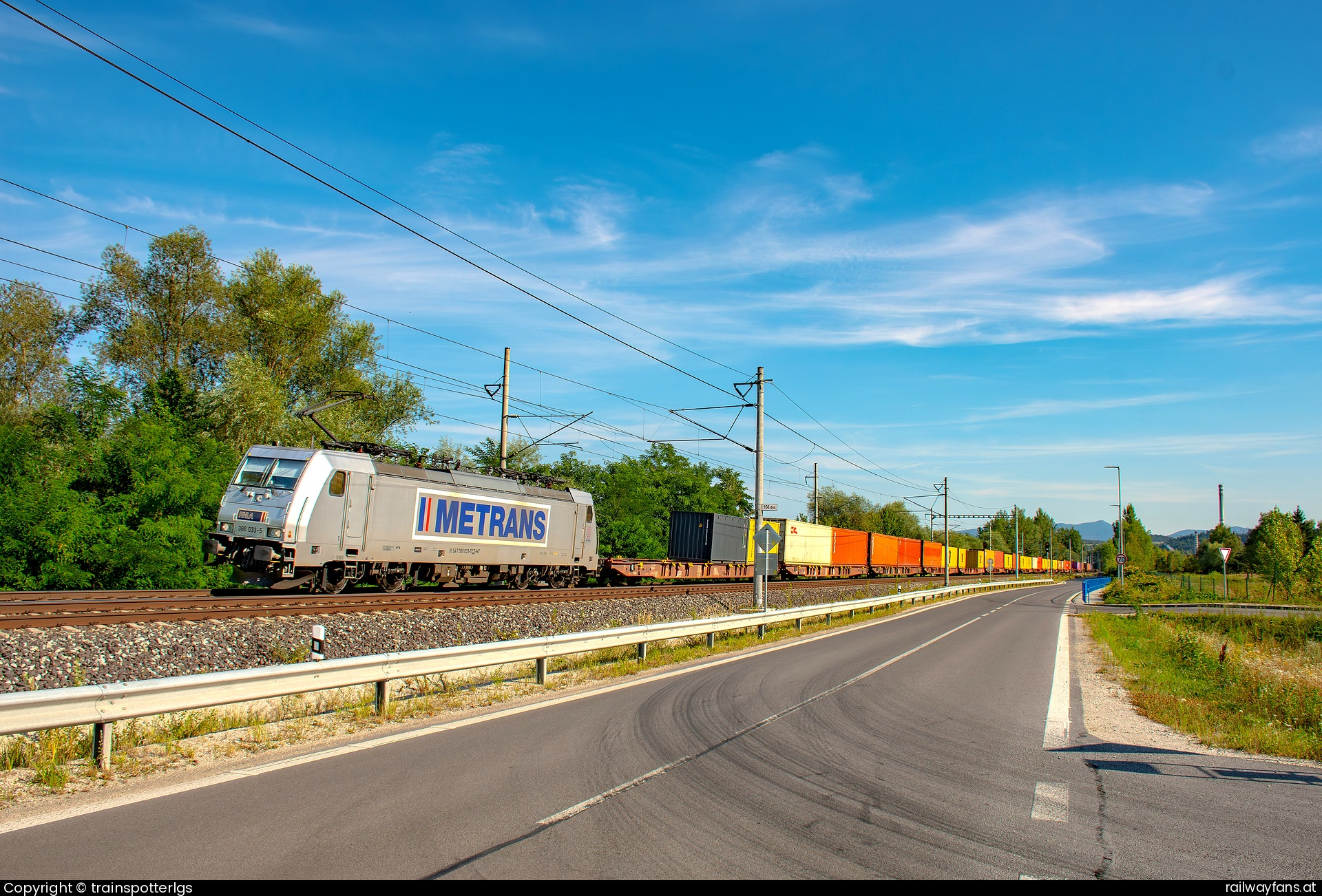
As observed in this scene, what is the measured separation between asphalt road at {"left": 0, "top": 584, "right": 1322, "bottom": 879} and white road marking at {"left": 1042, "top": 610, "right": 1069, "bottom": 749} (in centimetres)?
12

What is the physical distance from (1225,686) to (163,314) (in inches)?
1575

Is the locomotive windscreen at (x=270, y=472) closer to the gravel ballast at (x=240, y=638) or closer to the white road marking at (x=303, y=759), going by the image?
the gravel ballast at (x=240, y=638)

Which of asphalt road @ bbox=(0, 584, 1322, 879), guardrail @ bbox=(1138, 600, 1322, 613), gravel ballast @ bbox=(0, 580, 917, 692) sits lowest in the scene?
guardrail @ bbox=(1138, 600, 1322, 613)

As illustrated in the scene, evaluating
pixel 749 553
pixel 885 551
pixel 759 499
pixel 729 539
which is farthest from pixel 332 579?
pixel 885 551

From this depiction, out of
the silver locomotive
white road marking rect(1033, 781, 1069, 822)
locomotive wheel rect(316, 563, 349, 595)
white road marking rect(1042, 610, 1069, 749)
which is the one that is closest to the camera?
white road marking rect(1033, 781, 1069, 822)

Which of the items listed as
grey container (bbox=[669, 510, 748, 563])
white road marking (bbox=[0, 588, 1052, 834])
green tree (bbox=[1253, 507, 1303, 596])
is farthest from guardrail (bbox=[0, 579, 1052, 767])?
green tree (bbox=[1253, 507, 1303, 596])

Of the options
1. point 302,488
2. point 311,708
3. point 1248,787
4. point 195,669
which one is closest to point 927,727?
point 1248,787

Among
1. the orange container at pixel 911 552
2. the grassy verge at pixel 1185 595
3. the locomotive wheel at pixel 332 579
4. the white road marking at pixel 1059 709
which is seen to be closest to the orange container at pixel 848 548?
the orange container at pixel 911 552

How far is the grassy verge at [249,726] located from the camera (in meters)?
5.64

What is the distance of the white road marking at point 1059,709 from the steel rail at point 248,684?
597 centimetres

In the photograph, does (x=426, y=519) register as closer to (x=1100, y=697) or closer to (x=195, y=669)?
(x=195, y=669)

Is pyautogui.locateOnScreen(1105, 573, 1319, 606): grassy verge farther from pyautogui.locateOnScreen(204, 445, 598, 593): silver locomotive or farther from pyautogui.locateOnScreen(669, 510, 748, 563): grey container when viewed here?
pyautogui.locateOnScreen(204, 445, 598, 593): silver locomotive

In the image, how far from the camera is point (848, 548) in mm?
48719

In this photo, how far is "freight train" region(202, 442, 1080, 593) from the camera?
56.1ft
